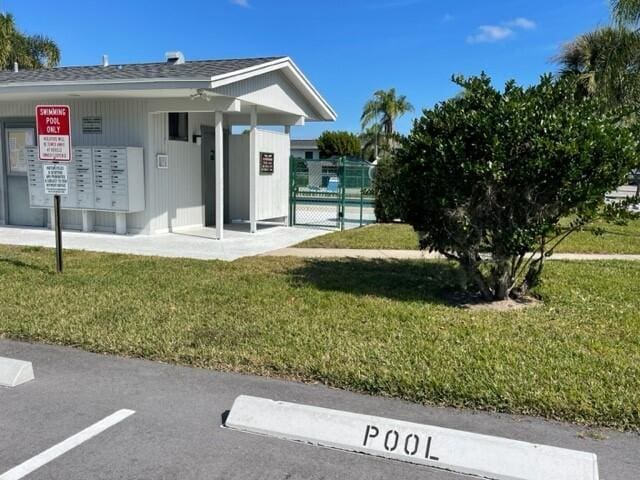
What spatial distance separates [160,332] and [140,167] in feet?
23.0

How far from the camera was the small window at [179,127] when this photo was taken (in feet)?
41.4

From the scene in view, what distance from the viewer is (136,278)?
7.85 metres

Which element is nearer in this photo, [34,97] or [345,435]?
[345,435]

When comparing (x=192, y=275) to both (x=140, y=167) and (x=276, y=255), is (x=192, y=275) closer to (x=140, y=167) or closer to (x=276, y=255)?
(x=276, y=255)

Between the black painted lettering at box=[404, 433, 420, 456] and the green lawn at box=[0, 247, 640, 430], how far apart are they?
0.70 meters

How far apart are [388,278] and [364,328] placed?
8.38 feet

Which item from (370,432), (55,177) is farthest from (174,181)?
(370,432)

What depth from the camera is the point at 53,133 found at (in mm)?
7824

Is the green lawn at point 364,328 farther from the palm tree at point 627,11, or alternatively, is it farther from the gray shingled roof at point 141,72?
the palm tree at point 627,11

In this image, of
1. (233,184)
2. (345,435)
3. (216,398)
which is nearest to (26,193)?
(233,184)

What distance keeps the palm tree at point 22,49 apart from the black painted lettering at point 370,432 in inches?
1097

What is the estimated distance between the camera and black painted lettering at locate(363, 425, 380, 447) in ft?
11.4

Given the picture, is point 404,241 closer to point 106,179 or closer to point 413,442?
point 106,179

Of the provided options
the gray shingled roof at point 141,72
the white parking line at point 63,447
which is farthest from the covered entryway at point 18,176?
the white parking line at point 63,447
